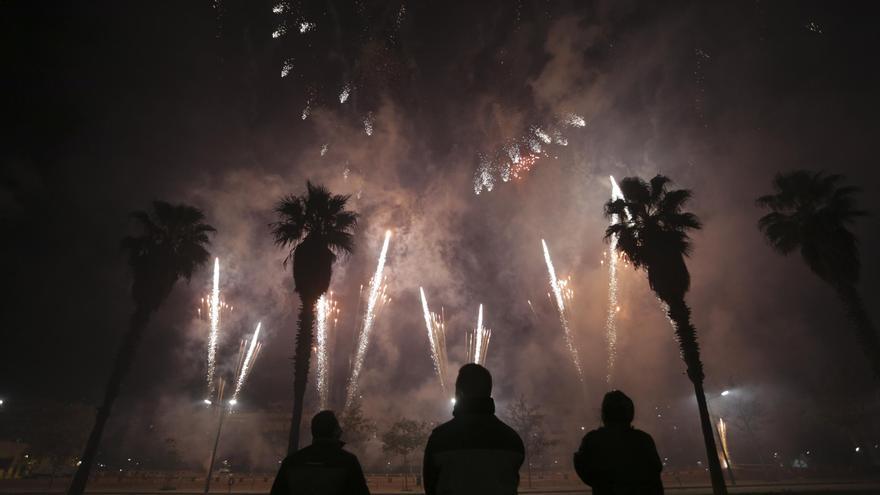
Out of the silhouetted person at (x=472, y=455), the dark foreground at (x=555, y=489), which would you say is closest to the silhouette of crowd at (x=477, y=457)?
the silhouetted person at (x=472, y=455)

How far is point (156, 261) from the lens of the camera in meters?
30.6

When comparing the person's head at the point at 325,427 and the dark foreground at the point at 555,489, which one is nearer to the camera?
the person's head at the point at 325,427

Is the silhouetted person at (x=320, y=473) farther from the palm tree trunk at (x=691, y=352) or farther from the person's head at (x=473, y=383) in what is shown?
the palm tree trunk at (x=691, y=352)

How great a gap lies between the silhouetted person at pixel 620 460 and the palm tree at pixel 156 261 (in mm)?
32331

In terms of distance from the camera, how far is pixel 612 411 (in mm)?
4805

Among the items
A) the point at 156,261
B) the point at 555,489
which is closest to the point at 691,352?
the point at 555,489

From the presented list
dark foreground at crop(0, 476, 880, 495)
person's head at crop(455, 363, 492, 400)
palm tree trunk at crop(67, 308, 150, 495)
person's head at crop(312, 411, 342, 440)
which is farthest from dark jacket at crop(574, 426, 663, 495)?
dark foreground at crop(0, 476, 880, 495)

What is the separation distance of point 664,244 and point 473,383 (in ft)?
84.4

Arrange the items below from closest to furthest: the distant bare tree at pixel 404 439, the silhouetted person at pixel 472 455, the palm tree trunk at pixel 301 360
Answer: the silhouetted person at pixel 472 455 → the palm tree trunk at pixel 301 360 → the distant bare tree at pixel 404 439

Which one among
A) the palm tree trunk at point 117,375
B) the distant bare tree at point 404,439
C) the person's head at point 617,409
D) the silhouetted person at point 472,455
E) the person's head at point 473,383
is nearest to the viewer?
the silhouetted person at point 472,455

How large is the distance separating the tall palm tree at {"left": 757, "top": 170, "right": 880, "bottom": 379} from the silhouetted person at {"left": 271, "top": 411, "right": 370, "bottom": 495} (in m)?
A: 35.1

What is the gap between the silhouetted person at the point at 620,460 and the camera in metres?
4.49

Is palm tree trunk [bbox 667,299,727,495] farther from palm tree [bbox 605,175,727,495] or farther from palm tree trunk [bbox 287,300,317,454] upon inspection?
palm tree trunk [bbox 287,300,317,454]

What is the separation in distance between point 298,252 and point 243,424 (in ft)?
301
